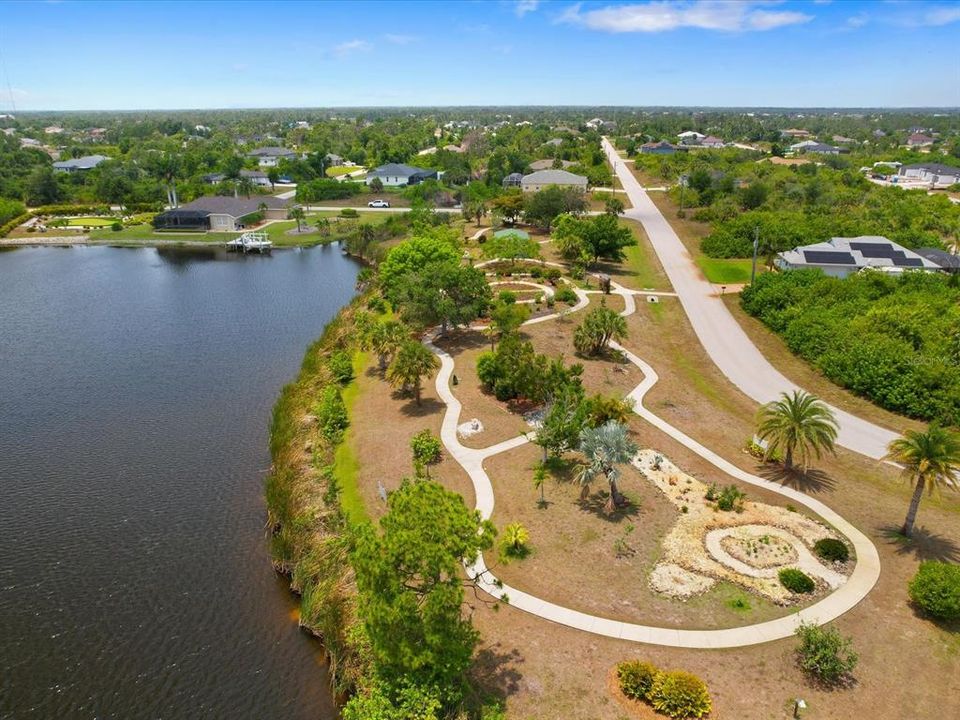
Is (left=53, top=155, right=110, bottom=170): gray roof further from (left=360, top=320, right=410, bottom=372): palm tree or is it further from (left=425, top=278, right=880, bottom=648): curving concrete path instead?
(left=425, top=278, right=880, bottom=648): curving concrete path

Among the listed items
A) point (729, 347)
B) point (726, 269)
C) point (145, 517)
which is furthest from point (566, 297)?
point (145, 517)

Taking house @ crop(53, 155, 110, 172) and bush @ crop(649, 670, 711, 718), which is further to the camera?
→ house @ crop(53, 155, 110, 172)

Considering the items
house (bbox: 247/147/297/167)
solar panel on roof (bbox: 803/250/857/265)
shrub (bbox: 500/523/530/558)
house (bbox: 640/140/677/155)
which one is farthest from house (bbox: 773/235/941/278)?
house (bbox: 247/147/297/167)

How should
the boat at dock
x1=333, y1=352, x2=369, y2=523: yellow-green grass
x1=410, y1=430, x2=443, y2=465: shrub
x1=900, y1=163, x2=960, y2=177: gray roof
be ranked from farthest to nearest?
x1=900, y1=163, x2=960, y2=177: gray roof < the boat at dock < x1=410, y1=430, x2=443, y2=465: shrub < x1=333, y1=352, x2=369, y2=523: yellow-green grass

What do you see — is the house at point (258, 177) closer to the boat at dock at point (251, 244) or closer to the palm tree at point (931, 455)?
the boat at dock at point (251, 244)

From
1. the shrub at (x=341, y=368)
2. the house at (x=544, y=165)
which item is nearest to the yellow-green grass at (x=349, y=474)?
the shrub at (x=341, y=368)

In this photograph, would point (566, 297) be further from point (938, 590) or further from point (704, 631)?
point (938, 590)

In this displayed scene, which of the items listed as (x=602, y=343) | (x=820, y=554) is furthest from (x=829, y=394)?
(x=820, y=554)
